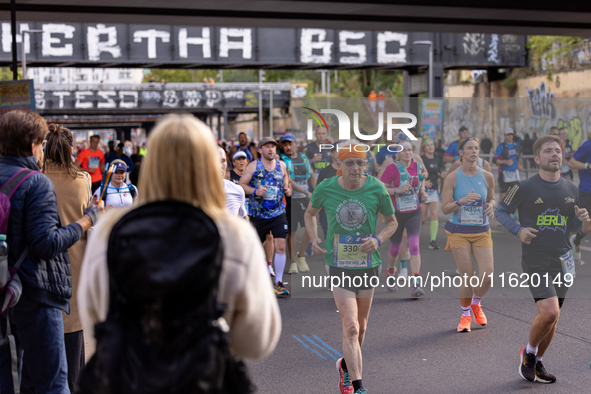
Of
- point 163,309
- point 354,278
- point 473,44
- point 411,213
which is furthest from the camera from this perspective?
point 473,44

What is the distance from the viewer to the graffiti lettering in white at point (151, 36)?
23047 millimetres

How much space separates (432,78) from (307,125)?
20.1 metres

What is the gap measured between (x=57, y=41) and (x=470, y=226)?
64.5 ft

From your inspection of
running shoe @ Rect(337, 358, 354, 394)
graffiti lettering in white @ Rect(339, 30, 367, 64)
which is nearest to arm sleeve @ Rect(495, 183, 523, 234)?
running shoe @ Rect(337, 358, 354, 394)

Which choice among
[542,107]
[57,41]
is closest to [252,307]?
[542,107]

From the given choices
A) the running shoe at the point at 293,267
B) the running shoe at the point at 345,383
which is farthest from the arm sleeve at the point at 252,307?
the running shoe at the point at 293,267

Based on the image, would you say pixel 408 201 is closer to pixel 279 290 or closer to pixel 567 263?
pixel 279 290

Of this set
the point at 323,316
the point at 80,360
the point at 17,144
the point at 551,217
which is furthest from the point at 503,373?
the point at 17,144

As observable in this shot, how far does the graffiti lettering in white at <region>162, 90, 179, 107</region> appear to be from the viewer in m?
45.2

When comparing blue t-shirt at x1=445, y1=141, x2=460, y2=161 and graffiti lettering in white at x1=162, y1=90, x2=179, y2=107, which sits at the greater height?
graffiti lettering in white at x1=162, y1=90, x2=179, y2=107

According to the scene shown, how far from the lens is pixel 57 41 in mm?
22656

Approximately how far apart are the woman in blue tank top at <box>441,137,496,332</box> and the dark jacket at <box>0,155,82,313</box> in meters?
4.34

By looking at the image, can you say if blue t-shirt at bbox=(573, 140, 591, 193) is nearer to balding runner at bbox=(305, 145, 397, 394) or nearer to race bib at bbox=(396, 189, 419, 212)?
race bib at bbox=(396, 189, 419, 212)

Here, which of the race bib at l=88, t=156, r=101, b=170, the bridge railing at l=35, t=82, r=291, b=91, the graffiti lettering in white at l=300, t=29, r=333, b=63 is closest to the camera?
the race bib at l=88, t=156, r=101, b=170
